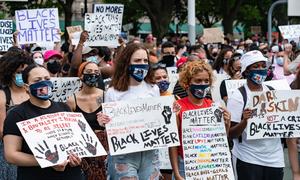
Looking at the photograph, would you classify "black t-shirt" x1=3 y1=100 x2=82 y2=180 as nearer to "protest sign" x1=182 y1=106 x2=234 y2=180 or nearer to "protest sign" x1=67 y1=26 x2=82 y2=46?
"protest sign" x1=182 y1=106 x2=234 y2=180

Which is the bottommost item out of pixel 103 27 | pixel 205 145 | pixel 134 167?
pixel 134 167

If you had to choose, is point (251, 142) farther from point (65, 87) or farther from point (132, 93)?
point (65, 87)

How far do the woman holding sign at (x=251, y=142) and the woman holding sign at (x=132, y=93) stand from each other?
0.66 metres

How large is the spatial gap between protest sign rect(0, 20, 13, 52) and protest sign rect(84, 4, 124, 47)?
3.76ft

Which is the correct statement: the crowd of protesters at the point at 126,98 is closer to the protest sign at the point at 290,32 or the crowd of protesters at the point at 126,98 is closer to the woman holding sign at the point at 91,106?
the woman holding sign at the point at 91,106

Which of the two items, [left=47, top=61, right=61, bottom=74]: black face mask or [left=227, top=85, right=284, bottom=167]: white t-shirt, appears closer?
[left=227, top=85, right=284, bottom=167]: white t-shirt

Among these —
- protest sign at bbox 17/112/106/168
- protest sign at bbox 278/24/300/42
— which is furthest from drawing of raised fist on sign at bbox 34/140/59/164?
protest sign at bbox 278/24/300/42

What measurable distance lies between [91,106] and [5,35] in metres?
4.73

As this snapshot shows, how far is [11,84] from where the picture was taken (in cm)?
594

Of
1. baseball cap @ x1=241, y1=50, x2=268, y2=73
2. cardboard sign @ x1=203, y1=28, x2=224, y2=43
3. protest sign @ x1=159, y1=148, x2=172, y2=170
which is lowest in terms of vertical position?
protest sign @ x1=159, y1=148, x2=172, y2=170

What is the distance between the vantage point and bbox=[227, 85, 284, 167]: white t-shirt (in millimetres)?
5530

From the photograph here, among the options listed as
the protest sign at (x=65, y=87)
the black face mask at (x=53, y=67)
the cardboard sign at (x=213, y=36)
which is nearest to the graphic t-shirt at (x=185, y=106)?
the protest sign at (x=65, y=87)

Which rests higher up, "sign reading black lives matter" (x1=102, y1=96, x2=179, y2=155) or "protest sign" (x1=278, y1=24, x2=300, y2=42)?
"protest sign" (x1=278, y1=24, x2=300, y2=42)

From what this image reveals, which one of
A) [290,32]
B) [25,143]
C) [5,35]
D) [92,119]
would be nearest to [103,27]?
[5,35]
